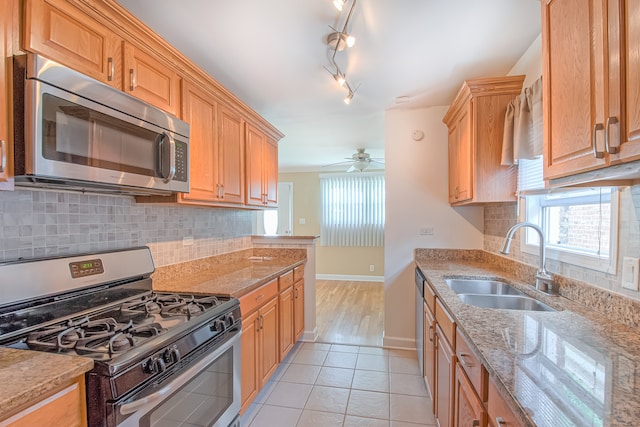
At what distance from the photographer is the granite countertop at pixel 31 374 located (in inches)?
29.4

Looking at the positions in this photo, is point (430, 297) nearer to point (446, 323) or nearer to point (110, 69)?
point (446, 323)

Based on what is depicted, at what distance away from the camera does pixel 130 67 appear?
1465mm

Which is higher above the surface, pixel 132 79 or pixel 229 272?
pixel 132 79

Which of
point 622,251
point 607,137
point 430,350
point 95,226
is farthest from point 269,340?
point 607,137

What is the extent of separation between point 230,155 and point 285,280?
117 cm

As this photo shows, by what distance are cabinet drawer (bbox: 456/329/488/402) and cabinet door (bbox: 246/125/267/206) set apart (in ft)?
6.48

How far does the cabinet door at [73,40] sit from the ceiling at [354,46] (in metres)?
0.41

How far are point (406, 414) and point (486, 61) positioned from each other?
8.34ft

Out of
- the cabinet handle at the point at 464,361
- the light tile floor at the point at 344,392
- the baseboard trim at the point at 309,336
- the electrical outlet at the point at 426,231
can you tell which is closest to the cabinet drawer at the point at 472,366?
the cabinet handle at the point at 464,361

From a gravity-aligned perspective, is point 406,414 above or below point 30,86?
below

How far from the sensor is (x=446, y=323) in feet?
5.19

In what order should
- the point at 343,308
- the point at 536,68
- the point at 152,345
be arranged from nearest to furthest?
the point at 152,345 → the point at 536,68 → the point at 343,308

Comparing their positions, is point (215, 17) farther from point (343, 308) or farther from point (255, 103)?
point (343, 308)

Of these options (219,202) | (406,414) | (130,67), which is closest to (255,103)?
(219,202)
